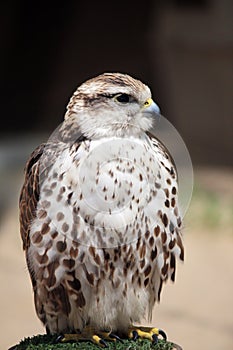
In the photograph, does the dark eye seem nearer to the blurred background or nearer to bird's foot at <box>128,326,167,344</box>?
→ bird's foot at <box>128,326,167,344</box>

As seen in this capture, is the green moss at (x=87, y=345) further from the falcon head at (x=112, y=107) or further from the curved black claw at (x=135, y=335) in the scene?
the falcon head at (x=112, y=107)

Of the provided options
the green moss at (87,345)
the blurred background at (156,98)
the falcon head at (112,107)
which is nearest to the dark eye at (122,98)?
the falcon head at (112,107)

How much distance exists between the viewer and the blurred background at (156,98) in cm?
609

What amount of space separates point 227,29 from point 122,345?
213 inches

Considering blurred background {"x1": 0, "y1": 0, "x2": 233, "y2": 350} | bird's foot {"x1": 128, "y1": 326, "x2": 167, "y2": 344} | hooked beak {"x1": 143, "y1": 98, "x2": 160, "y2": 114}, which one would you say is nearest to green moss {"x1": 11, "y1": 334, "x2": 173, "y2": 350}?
bird's foot {"x1": 128, "y1": 326, "x2": 167, "y2": 344}

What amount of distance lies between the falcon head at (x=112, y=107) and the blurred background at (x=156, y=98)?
2.91 ft

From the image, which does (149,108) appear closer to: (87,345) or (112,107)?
(112,107)

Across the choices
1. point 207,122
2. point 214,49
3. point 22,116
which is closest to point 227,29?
point 214,49

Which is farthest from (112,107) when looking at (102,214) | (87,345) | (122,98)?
(87,345)

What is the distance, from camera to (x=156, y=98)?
9359 mm

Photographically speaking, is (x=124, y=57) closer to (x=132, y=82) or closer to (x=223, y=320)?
(x=223, y=320)

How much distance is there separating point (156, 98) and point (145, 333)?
20.5 feet

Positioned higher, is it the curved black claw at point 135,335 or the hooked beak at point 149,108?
the hooked beak at point 149,108

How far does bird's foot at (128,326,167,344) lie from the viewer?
3.20 m
